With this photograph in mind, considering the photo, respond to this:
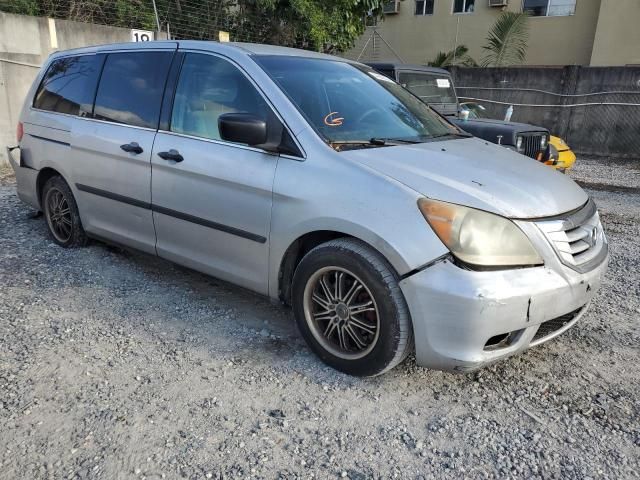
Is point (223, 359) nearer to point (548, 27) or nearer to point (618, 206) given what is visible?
point (618, 206)

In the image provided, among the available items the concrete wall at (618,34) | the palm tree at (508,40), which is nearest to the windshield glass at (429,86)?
the palm tree at (508,40)

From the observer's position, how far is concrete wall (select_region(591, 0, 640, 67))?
16.2 meters

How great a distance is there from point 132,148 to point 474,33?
61.7 ft

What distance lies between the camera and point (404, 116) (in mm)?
3689

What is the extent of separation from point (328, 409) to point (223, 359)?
31.1 inches

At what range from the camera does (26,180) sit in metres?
5.04

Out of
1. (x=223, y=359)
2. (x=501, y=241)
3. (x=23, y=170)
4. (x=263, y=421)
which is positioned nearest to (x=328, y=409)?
(x=263, y=421)

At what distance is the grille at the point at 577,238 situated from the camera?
105 inches

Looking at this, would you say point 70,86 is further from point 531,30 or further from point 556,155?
point 531,30

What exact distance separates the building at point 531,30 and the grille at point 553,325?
17.1 meters

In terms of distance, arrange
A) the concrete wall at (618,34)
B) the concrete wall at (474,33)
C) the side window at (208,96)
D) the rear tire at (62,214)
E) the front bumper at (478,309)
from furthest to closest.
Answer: the concrete wall at (474,33)
the concrete wall at (618,34)
the rear tire at (62,214)
the side window at (208,96)
the front bumper at (478,309)

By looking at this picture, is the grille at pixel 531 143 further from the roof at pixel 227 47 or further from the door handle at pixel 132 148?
the door handle at pixel 132 148

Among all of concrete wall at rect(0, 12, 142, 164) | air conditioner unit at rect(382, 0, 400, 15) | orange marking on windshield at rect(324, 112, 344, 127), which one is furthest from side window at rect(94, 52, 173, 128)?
air conditioner unit at rect(382, 0, 400, 15)

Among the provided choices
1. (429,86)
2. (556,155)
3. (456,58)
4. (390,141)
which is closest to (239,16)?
(429,86)
